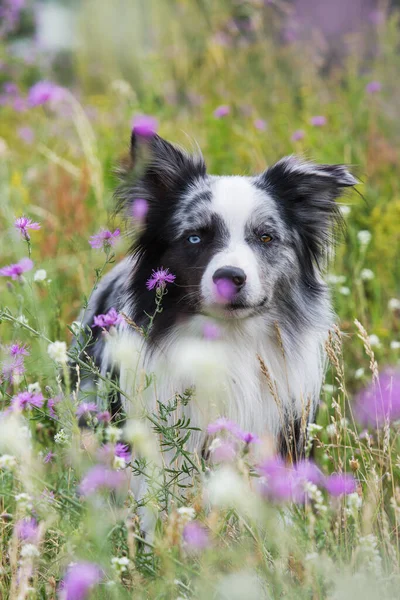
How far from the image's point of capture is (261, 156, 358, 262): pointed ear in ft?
10.7

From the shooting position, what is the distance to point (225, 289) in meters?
2.72

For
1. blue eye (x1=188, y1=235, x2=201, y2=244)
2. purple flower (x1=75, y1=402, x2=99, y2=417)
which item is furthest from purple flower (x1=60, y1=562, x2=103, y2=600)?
blue eye (x1=188, y1=235, x2=201, y2=244)

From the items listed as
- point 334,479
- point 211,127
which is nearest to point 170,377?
point 334,479

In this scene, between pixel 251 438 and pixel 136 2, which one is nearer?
pixel 251 438

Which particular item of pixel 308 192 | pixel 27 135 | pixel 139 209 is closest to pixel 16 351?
pixel 139 209

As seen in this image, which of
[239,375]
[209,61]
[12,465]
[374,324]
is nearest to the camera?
[12,465]

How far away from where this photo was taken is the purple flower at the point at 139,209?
3.27 m

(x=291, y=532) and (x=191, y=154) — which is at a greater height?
(x=191, y=154)

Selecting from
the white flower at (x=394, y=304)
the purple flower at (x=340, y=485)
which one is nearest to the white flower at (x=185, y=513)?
the purple flower at (x=340, y=485)

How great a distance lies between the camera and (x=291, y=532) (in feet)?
6.45

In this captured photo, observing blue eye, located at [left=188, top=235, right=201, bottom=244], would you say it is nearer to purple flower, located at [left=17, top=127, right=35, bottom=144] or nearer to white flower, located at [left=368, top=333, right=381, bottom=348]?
white flower, located at [left=368, top=333, right=381, bottom=348]

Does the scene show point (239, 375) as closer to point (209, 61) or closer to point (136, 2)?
point (209, 61)

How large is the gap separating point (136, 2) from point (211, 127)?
210 inches

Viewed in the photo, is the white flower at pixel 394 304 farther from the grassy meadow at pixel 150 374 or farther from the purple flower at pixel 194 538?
the purple flower at pixel 194 538
